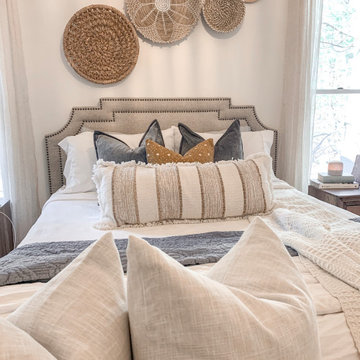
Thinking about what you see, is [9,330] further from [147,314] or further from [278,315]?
[278,315]

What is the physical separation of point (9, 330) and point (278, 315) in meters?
0.38

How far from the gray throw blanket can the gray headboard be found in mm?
1247

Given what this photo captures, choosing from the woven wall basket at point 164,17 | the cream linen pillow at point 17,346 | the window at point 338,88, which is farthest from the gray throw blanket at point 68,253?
the window at point 338,88

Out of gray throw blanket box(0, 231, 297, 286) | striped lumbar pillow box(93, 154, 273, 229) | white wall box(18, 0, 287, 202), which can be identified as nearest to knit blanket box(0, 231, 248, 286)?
gray throw blanket box(0, 231, 297, 286)

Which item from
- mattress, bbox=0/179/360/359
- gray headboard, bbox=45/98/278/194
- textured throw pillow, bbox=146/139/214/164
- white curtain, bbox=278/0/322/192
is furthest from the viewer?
white curtain, bbox=278/0/322/192

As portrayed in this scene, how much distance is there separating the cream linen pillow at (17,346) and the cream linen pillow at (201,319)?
0.14 metres

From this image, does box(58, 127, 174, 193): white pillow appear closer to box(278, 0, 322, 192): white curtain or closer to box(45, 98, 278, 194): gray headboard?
box(45, 98, 278, 194): gray headboard

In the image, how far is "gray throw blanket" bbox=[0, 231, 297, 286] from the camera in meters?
1.06

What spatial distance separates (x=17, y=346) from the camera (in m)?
0.41

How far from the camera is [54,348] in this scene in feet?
1.54

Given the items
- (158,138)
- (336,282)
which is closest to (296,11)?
(158,138)

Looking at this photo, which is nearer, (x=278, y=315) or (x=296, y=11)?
(x=278, y=315)

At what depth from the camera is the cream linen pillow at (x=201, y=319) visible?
1.58ft

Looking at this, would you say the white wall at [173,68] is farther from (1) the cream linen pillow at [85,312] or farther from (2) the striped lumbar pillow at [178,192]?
(1) the cream linen pillow at [85,312]
